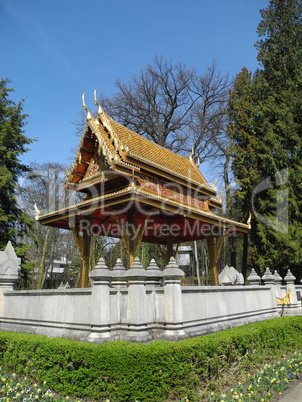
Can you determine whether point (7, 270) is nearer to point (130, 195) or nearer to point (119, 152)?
point (130, 195)

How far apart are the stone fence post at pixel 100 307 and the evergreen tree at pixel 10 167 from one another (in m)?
13.8

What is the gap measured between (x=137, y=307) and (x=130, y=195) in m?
5.21

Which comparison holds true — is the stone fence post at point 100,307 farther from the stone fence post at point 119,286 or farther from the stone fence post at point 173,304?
the stone fence post at point 173,304

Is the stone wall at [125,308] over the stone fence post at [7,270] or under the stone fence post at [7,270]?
under

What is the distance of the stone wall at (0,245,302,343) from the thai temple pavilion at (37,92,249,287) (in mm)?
3789

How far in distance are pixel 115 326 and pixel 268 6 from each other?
26644mm

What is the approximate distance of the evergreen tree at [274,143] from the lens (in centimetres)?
2014

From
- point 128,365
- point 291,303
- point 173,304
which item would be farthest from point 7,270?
point 291,303

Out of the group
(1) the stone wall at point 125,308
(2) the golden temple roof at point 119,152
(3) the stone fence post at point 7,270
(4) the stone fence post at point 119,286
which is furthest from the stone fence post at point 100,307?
(2) the golden temple roof at point 119,152

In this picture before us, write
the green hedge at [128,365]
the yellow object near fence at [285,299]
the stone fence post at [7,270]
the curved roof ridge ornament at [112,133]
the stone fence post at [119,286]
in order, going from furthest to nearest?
1. the curved roof ridge ornament at [112,133]
2. the yellow object near fence at [285,299]
3. the stone fence post at [7,270]
4. the stone fence post at [119,286]
5. the green hedge at [128,365]

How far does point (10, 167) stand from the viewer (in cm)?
2127

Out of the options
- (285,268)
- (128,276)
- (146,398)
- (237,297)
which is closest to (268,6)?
(285,268)

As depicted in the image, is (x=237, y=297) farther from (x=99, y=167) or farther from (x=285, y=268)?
(x=285, y=268)

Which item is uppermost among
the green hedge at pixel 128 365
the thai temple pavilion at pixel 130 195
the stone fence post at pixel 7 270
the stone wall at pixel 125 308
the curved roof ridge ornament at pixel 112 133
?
the curved roof ridge ornament at pixel 112 133
